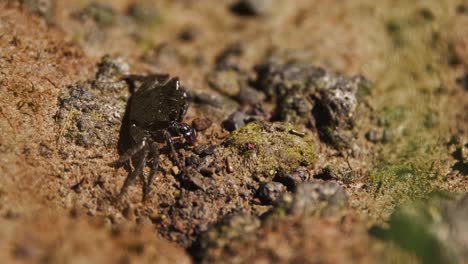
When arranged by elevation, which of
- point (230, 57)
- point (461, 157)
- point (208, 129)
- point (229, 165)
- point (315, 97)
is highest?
point (230, 57)

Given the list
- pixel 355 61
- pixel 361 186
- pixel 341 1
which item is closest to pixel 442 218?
pixel 361 186

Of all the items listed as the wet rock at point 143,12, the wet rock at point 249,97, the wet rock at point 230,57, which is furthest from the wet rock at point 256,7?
the wet rock at point 249,97

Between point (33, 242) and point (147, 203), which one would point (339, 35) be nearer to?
point (147, 203)

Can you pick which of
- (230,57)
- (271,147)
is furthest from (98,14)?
(271,147)

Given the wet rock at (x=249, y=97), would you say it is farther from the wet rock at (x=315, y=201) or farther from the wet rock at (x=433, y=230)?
the wet rock at (x=433, y=230)

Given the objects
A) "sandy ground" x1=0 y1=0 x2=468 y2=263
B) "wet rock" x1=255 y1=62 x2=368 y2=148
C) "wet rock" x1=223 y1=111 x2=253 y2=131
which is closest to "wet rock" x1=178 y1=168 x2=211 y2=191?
"sandy ground" x1=0 y1=0 x2=468 y2=263

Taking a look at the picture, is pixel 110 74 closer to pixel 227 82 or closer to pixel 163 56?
pixel 163 56
